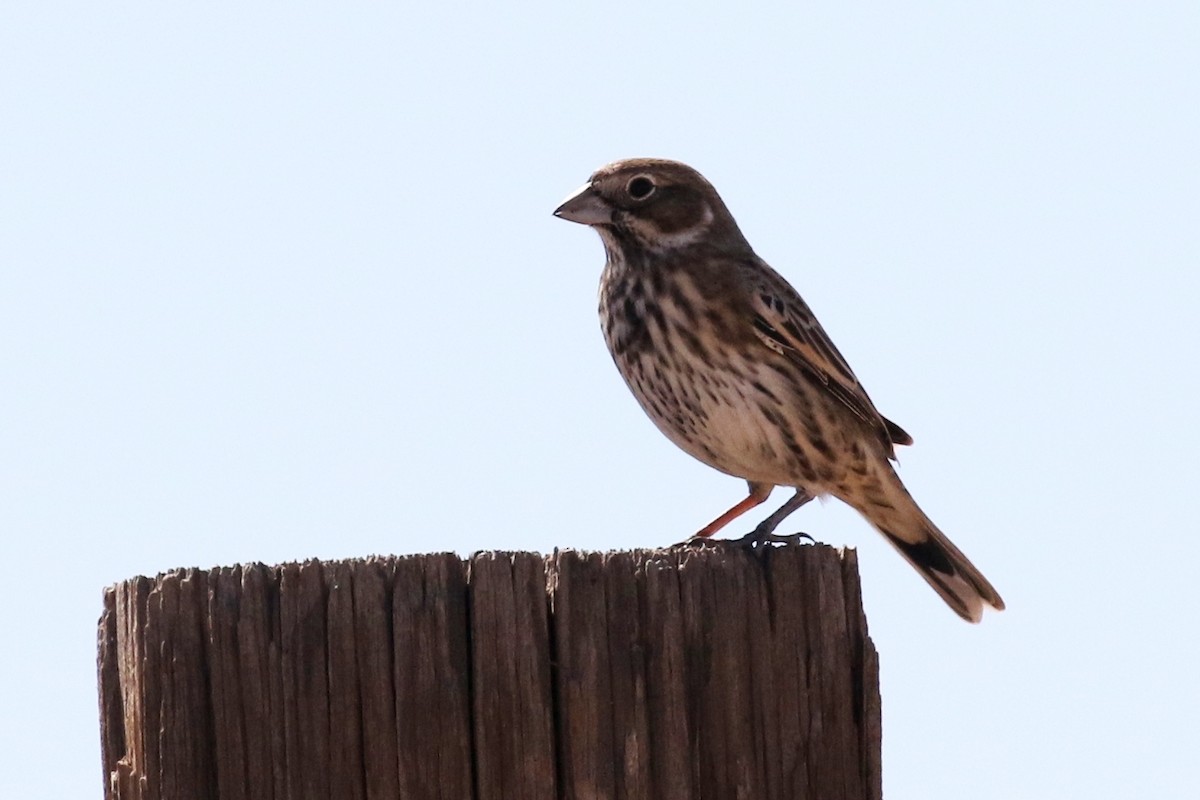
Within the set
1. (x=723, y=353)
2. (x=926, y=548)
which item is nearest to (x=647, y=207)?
(x=723, y=353)

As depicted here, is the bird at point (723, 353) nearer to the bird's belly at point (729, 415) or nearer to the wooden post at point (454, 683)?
the bird's belly at point (729, 415)

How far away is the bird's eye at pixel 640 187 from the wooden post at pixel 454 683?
4.04 m

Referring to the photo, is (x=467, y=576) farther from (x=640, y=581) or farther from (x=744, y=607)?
(x=744, y=607)

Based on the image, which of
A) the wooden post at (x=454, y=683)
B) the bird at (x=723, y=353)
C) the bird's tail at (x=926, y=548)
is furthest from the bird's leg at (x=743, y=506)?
the wooden post at (x=454, y=683)

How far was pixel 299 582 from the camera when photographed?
445 centimetres

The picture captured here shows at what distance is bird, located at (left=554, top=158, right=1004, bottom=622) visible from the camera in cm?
799

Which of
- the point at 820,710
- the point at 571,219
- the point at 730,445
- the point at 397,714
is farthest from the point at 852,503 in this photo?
the point at 397,714

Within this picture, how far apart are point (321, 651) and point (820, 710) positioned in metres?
1.28

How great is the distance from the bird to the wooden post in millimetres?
3300

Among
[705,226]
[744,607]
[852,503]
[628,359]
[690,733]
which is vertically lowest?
[690,733]

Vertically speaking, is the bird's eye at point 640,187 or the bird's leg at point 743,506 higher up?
the bird's eye at point 640,187

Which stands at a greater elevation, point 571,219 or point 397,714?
point 571,219

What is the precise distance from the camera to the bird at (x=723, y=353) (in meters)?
7.99

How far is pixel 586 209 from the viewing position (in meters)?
8.29
